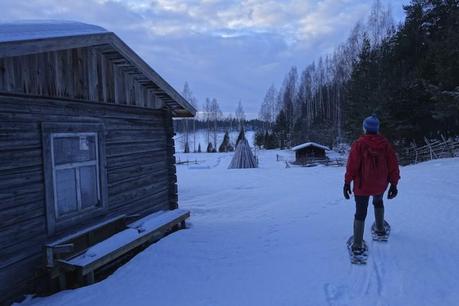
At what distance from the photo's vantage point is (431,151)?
25438mm

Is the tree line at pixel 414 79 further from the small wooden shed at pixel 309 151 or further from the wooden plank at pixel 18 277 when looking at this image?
the wooden plank at pixel 18 277

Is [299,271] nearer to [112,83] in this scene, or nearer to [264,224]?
[264,224]

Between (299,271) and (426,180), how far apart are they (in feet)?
39.5

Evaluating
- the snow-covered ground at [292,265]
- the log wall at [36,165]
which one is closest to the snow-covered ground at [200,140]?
the snow-covered ground at [292,265]

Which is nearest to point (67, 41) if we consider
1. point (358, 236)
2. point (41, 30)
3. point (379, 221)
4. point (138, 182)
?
point (41, 30)

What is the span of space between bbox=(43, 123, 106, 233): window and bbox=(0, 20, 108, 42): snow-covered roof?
1231 mm

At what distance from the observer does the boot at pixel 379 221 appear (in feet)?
21.3

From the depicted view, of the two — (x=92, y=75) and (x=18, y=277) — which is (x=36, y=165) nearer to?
(x=18, y=277)

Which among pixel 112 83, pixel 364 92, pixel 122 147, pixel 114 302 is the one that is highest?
pixel 364 92

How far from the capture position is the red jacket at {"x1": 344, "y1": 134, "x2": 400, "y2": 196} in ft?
19.6

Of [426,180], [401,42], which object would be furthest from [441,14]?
[426,180]

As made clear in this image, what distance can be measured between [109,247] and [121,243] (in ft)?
0.94

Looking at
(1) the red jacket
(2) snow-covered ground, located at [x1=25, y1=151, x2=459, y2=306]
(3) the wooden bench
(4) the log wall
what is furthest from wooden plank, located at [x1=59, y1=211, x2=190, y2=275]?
(1) the red jacket

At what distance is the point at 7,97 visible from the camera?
5324mm
